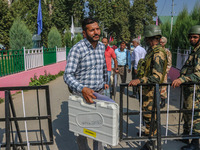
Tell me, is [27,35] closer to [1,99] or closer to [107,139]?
[1,99]

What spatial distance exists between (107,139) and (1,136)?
2.80m

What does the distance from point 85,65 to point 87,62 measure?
0.04m

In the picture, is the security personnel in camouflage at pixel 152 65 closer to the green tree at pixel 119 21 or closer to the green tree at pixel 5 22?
the green tree at pixel 5 22

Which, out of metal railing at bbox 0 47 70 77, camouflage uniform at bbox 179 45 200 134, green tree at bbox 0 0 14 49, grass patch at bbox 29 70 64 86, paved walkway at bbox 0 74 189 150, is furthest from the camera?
green tree at bbox 0 0 14 49

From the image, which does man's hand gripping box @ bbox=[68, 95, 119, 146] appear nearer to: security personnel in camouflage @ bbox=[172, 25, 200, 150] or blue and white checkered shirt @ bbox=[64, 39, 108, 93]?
blue and white checkered shirt @ bbox=[64, 39, 108, 93]

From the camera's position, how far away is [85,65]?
2293 mm

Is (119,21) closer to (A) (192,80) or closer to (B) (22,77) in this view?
(B) (22,77)

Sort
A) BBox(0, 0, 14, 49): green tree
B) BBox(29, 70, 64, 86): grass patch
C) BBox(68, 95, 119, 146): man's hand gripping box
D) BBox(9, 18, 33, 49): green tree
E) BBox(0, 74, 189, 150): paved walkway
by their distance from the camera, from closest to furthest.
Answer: BBox(68, 95, 119, 146): man's hand gripping box
BBox(0, 74, 189, 150): paved walkway
BBox(29, 70, 64, 86): grass patch
BBox(9, 18, 33, 49): green tree
BBox(0, 0, 14, 49): green tree

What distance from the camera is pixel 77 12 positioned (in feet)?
84.2

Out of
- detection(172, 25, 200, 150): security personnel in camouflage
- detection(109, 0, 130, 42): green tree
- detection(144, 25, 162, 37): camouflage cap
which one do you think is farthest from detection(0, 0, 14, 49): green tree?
detection(109, 0, 130, 42): green tree

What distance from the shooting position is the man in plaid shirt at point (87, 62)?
7.27 feet

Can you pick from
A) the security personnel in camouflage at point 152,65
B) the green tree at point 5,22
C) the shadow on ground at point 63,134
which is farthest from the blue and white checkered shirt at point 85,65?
the green tree at point 5,22

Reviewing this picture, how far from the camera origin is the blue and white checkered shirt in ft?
7.26

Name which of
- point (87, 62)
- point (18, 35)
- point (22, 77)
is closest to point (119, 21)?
Result: point (18, 35)
